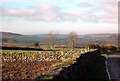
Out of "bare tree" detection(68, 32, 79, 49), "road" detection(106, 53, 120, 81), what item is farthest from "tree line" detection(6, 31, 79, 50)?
"road" detection(106, 53, 120, 81)

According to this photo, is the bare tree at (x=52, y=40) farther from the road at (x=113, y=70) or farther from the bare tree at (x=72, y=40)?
the road at (x=113, y=70)

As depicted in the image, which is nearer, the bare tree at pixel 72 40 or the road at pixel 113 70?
the road at pixel 113 70

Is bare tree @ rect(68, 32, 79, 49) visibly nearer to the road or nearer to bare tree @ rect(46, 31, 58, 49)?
bare tree @ rect(46, 31, 58, 49)

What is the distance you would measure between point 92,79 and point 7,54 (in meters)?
18.8

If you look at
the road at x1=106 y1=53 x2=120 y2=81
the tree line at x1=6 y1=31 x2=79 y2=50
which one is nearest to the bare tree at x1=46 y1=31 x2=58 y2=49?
the tree line at x1=6 y1=31 x2=79 y2=50

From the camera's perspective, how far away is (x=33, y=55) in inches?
1571

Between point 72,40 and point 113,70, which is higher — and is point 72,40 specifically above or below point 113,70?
above

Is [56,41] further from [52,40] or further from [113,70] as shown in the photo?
[113,70]

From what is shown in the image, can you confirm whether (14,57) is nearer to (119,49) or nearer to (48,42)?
(119,49)

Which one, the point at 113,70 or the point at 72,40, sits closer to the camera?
the point at 113,70

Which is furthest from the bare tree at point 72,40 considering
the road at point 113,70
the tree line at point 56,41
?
the road at point 113,70

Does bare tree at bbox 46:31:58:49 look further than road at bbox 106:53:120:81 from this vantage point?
Yes

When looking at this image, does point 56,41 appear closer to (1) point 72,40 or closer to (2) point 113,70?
(1) point 72,40

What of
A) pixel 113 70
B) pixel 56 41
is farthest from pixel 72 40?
pixel 113 70
